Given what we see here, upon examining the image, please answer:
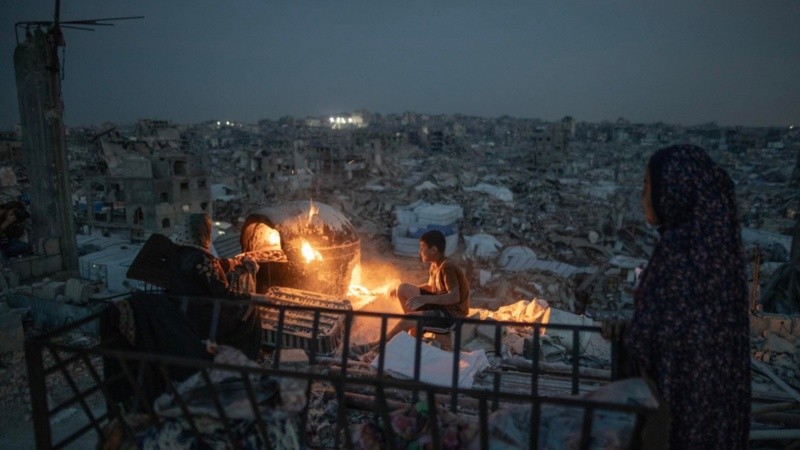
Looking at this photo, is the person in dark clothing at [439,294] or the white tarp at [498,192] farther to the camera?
the white tarp at [498,192]

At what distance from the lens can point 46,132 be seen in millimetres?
10945

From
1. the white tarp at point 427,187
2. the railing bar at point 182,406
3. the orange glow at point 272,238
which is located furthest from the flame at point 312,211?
the white tarp at point 427,187

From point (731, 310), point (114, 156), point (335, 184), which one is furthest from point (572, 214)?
point (114, 156)

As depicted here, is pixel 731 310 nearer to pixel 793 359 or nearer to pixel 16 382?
pixel 793 359

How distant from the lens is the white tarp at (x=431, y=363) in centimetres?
376

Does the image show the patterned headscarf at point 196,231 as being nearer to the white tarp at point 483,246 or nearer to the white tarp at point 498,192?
the white tarp at point 483,246

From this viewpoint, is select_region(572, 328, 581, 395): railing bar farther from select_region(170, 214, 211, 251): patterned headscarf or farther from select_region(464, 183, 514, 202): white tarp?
select_region(464, 183, 514, 202): white tarp

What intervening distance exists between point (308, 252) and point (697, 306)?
5068mm

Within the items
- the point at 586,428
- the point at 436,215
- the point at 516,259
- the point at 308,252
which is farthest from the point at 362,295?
the point at 436,215

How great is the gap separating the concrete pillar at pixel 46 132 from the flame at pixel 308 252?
785 cm

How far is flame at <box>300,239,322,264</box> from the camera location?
643 cm

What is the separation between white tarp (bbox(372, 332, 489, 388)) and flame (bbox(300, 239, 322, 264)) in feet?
8.27

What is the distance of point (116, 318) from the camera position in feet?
9.85

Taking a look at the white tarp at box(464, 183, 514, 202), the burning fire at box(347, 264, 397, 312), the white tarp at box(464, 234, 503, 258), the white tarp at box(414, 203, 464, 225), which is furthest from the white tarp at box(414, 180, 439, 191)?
the burning fire at box(347, 264, 397, 312)
